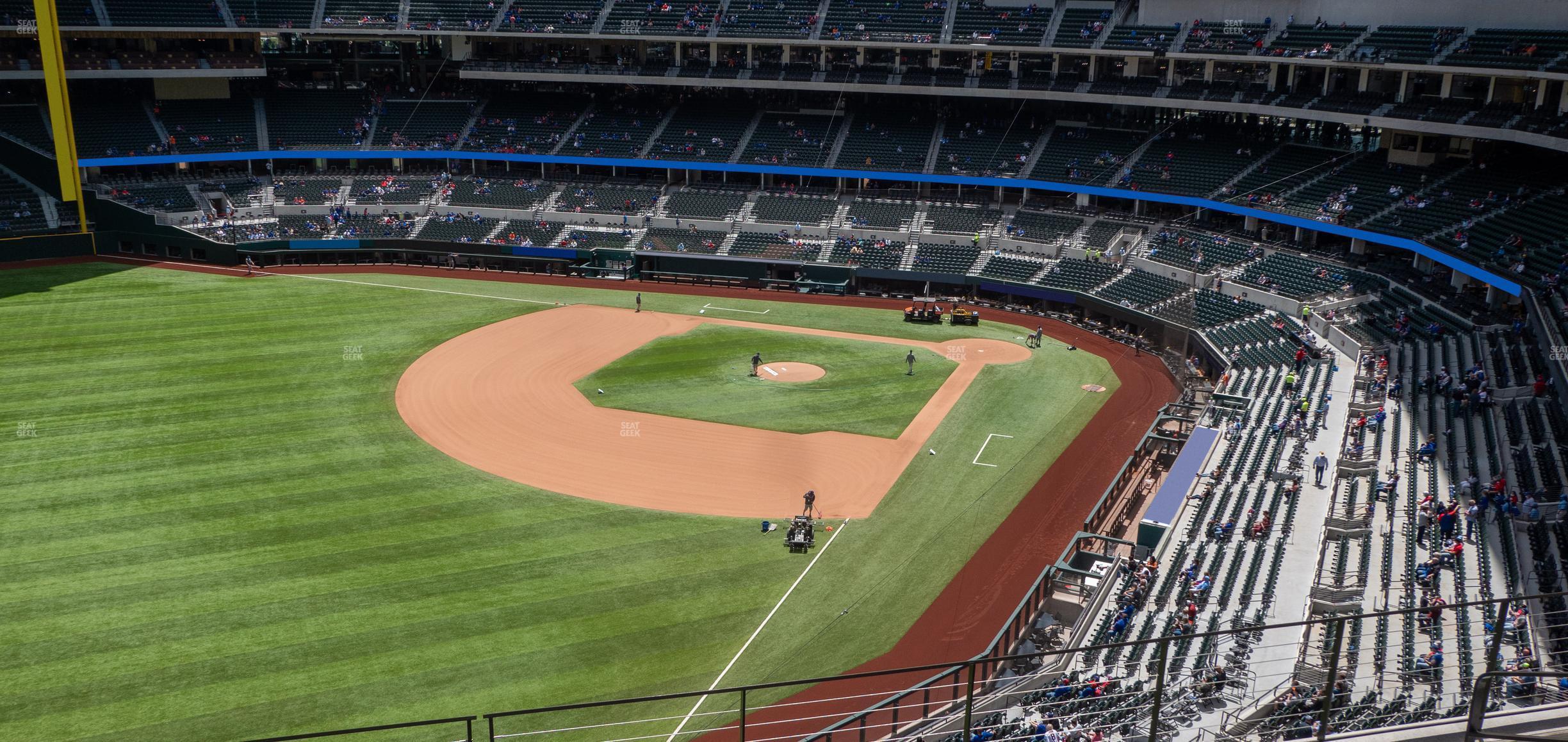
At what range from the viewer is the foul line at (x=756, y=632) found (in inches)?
857

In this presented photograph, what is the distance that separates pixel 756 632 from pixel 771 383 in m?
18.7

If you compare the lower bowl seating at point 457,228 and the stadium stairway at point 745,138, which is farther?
the stadium stairway at point 745,138

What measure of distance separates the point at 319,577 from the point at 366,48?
54.9 meters

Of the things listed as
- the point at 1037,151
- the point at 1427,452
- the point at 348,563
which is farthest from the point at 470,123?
the point at 1427,452

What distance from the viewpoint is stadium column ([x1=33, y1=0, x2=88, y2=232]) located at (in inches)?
2140

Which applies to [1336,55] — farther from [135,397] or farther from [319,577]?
[135,397]

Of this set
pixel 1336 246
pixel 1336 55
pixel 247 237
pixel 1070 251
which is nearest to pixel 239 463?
pixel 247 237

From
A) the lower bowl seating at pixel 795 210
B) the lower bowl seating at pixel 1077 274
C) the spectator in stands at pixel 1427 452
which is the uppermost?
the lower bowl seating at pixel 795 210

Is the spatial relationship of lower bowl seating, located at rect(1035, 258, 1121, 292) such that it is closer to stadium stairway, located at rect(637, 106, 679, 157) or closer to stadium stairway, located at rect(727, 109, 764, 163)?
stadium stairway, located at rect(727, 109, 764, 163)

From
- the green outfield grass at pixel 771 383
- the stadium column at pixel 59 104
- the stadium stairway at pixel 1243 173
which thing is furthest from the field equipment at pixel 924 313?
the stadium column at pixel 59 104

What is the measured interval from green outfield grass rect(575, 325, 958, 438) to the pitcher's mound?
36cm

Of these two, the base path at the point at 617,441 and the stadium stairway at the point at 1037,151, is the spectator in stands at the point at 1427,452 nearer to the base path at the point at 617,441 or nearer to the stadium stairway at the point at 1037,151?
the base path at the point at 617,441

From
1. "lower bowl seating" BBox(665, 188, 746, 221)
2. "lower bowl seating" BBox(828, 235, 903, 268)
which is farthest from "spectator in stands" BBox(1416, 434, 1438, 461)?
"lower bowl seating" BBox(665, 188, 746, 221)

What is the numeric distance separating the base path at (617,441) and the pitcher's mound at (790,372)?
1.42 feet
